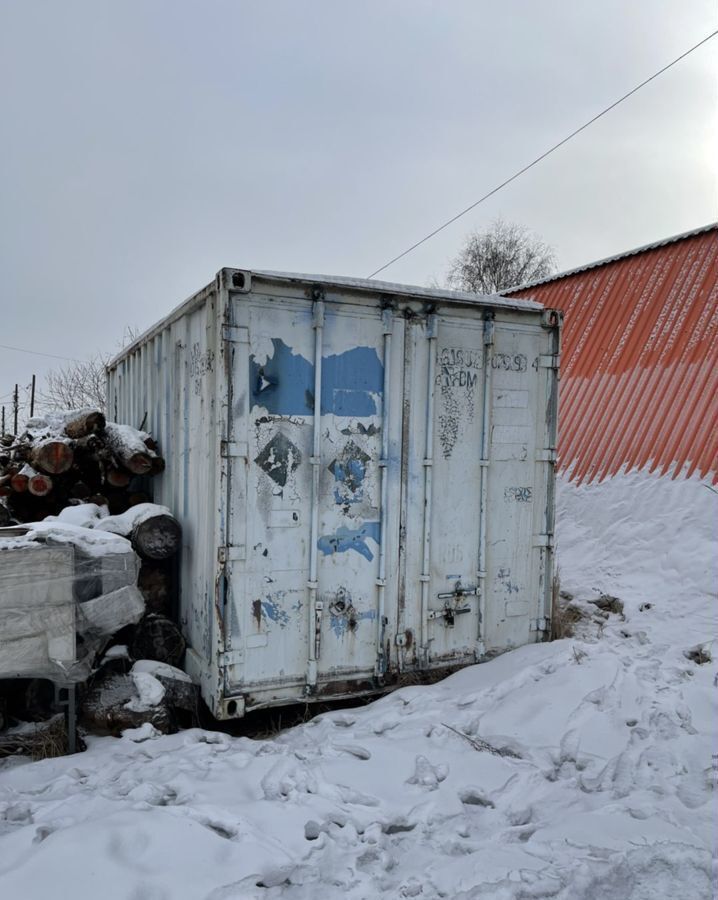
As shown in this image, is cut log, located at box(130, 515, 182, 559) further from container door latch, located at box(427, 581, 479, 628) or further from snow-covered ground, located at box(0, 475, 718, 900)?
container door latch, located at box(427, 581, 479, 628)

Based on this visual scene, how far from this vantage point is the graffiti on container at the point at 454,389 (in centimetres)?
470

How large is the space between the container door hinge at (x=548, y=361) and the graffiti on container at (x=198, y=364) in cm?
250

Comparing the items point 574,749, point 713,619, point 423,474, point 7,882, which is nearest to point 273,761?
point 7,882

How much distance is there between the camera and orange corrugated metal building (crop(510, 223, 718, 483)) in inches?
318

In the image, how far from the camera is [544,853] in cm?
269

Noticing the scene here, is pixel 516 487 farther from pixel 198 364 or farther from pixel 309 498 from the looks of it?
pixel 198 364

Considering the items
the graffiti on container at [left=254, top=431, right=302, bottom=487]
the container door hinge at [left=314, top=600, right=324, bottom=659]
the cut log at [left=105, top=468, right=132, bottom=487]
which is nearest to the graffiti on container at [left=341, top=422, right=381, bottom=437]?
the graffiti on container at [left=254, top=431, right=302, bottom=487]

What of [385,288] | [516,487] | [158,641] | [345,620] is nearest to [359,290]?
[385,288]

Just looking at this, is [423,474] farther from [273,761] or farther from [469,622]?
[273,761]

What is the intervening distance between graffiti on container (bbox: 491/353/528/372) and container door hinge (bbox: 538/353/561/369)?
141 millimetres

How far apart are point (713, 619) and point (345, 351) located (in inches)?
160

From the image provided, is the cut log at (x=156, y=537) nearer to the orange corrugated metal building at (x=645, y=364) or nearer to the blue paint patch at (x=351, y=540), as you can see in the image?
the blue paint patch at (x=351, y=540)

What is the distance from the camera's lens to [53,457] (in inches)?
211

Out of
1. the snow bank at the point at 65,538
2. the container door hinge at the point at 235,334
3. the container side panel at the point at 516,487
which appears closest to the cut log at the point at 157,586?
the snow bank at the point at 65,538
